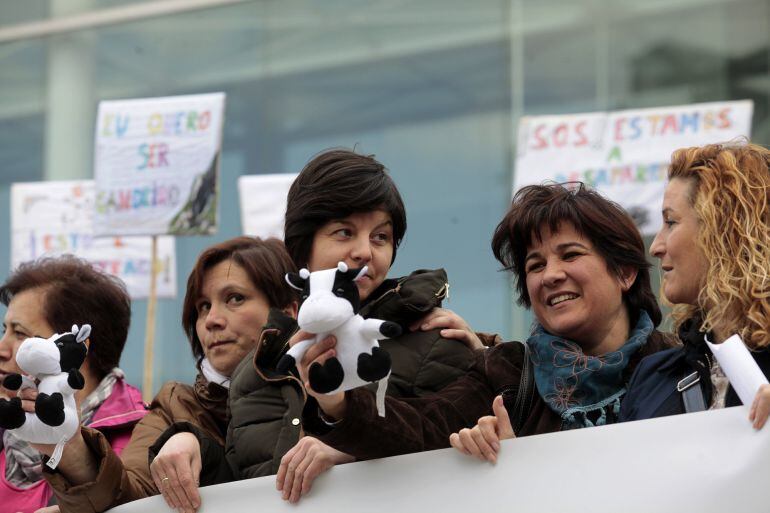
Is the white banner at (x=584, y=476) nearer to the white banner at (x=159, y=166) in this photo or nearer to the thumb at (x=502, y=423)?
the thumb at (x=502, y=423)

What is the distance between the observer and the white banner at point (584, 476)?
86.9 inches

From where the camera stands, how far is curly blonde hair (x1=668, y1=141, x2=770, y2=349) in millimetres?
2410

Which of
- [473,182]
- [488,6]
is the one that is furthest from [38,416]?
[488,6]

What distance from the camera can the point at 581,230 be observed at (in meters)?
2.81

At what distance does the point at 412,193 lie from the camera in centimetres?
945

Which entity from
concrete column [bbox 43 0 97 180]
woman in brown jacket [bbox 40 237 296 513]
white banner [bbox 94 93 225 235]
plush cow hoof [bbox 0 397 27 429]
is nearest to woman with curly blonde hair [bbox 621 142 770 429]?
woman in brown jacket [bbox 40 237 296 513]

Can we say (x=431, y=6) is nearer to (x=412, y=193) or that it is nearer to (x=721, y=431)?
(x=412, y=193)

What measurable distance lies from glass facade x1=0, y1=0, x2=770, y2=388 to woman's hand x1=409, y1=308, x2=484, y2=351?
5893 mm

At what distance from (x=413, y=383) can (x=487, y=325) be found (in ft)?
20.0

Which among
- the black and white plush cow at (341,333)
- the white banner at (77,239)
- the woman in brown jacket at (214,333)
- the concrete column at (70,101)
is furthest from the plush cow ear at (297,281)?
the concrete column at (70,101)

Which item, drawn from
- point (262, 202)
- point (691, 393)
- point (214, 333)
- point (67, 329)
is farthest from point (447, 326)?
point (262, 202)

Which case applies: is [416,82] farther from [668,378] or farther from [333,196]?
[668,378]

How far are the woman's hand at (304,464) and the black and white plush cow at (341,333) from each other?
15.3 inches

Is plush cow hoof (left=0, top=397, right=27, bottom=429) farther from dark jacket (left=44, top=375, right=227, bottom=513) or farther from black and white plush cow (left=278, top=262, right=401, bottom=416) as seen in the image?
black and white plush cow (left=278, top=262, right=401, bottom=416)
